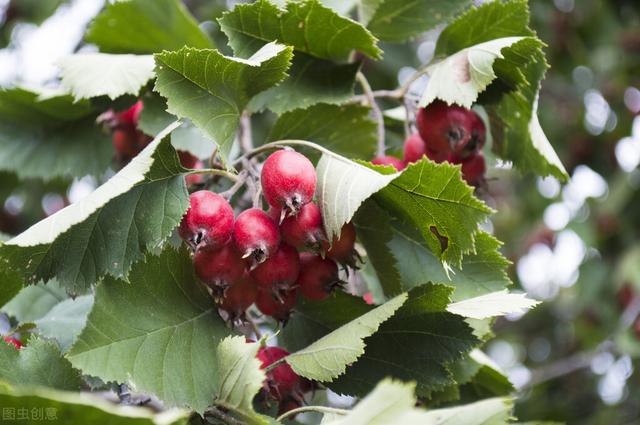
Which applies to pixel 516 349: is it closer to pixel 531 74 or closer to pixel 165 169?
pixel 531 74

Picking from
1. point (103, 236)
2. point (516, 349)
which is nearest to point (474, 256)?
point (103, 236)

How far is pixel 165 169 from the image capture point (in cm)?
134

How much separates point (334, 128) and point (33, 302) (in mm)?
799

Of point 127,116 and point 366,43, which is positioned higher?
point 366,43

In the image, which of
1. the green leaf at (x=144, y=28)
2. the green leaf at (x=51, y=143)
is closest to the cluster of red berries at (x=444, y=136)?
the green leaf at (x=144, y=28)

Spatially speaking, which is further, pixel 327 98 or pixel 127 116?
pixel 127 116

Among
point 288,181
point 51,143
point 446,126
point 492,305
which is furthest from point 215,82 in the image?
point 51,143

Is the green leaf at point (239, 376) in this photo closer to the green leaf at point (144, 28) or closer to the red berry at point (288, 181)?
the red berry at point (288, 181)

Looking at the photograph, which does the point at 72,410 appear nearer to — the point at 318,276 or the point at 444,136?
the point at 318,276

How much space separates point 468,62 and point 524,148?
298 millimetres

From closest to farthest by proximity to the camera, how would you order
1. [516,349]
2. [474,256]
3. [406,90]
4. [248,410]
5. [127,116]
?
[248,410], [474,256], [406,90], [127,116], [516,349]

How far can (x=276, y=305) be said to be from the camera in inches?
56.5

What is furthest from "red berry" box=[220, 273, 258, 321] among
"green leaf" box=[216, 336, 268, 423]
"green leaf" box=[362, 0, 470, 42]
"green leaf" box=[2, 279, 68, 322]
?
"green leaf" box=[362, 0, 470, 42]

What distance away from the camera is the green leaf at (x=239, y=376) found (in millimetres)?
1175
